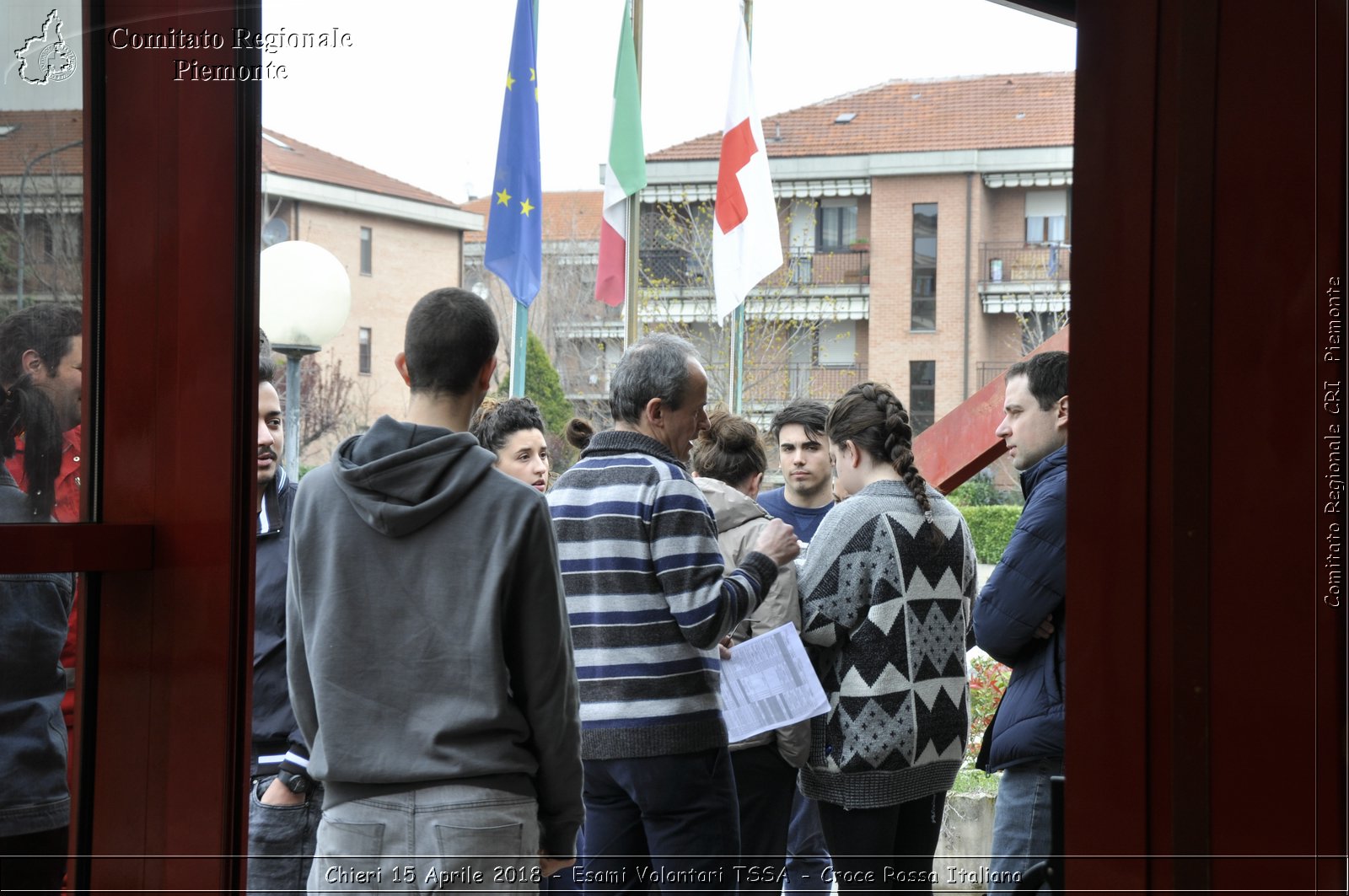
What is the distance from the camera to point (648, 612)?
2619 mm

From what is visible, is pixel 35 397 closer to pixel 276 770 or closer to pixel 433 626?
pixel 433 626

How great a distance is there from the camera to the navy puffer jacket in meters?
2.67

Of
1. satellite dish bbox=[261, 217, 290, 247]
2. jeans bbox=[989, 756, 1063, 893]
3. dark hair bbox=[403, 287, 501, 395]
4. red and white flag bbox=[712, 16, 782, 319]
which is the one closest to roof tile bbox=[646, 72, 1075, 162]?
satellite dish bbox=[261, 217, 290, 247]

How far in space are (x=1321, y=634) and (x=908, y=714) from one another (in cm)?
169

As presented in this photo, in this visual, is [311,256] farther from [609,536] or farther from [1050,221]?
[1050,221]

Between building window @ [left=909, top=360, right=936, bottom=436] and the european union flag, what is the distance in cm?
2087

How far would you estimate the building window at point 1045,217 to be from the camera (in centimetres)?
2742

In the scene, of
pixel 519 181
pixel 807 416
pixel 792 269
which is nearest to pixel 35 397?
pixel 807 416

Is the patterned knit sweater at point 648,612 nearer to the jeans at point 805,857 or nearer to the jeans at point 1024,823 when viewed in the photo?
the jeans at point 1024,823

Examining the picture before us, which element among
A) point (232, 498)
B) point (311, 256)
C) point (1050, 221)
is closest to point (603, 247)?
point (311, 256)

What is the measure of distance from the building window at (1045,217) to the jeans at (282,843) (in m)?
26.9

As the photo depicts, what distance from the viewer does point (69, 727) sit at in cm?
167

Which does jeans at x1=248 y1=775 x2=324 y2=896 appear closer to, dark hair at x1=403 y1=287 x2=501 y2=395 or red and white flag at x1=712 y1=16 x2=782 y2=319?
dark hair at x1=403 y1=287 x2=501 y2=395

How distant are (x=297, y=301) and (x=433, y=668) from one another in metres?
4.83
